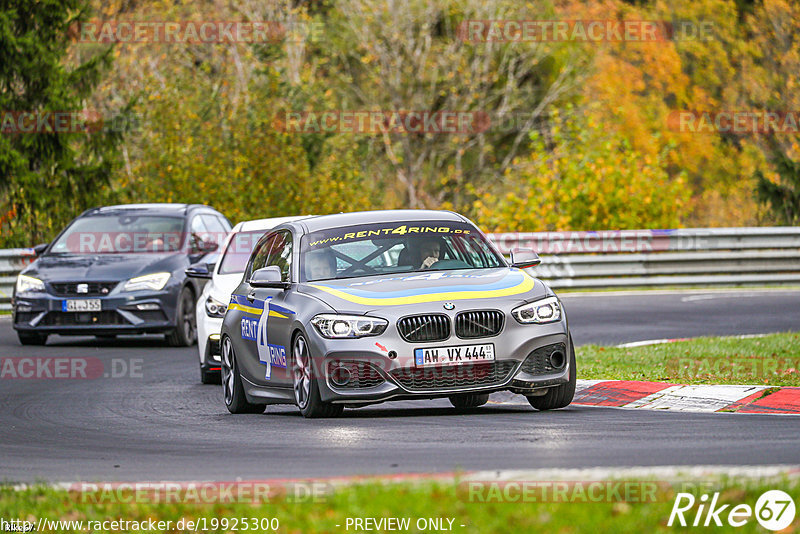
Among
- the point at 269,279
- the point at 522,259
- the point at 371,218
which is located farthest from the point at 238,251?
the point at 522,259

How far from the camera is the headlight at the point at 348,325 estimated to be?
33.2ft

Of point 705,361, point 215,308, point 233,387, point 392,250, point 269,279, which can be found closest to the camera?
point 269,279

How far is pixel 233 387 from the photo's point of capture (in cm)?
1204

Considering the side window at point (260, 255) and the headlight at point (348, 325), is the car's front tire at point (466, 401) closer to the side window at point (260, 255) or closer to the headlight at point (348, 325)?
the headlight at point (348, 325)

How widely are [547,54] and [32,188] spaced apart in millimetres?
23846

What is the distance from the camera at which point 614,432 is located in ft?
30.2

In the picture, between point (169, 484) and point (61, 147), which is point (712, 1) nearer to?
point (61, 147)

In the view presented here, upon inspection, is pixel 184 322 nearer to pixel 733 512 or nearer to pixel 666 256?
pixel 666 256

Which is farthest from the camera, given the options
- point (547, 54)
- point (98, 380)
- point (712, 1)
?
point (712, 1)

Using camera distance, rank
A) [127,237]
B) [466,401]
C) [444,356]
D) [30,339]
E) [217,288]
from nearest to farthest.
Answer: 1. [444,356]
2. [466,401]
3. [217,288]
4. [30,339]
5. [127,237]

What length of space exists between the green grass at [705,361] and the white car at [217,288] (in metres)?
3.48

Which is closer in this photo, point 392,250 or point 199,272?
point 392,250

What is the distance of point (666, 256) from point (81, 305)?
1289 centimetres

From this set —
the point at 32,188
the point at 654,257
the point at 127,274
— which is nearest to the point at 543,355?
the point at 127,274
